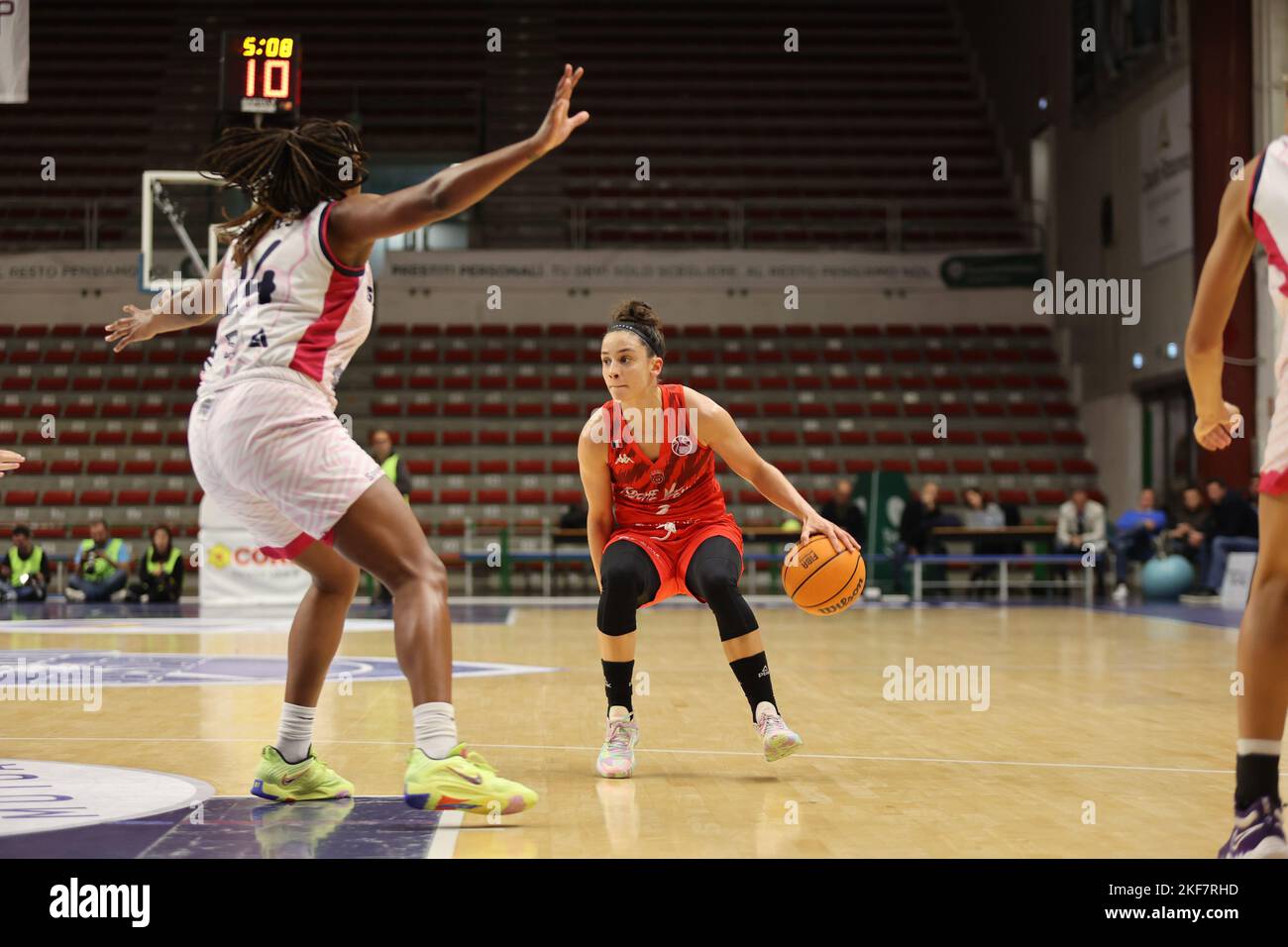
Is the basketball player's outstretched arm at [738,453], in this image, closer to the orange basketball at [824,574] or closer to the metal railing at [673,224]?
the orange basketball at [824,574]

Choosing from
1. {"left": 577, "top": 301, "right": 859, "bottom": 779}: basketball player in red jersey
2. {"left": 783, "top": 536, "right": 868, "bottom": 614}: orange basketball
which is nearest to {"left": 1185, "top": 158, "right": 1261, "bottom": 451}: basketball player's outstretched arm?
{"left": 577, "top": 301, "right": 859, "bottom": 779}: basketball player in red jersey

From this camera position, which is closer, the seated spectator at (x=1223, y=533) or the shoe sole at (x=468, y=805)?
the shoe sole at (x=468, y=805)

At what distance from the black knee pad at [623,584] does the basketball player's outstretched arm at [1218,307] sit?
191 cm

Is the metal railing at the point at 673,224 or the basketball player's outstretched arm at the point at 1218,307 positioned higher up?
the metal railing at the point at 673,224

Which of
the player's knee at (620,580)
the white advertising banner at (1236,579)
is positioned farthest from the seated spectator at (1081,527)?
the player's knee at (620,580)

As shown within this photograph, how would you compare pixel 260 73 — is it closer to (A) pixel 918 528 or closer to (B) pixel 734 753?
(A) pixel 918 528

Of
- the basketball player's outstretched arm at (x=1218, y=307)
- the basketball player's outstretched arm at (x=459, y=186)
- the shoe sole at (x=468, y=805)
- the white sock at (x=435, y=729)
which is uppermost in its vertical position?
the basketball player's outstretched arm at (x=459, y=186)

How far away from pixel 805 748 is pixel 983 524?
11934 millimetres

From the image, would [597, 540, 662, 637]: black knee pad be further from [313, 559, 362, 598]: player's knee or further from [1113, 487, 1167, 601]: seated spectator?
[1113, 487, 1167, 601]: seated spectator

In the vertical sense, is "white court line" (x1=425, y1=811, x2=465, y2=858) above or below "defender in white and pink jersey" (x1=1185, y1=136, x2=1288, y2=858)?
below

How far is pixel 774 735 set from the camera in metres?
4.18

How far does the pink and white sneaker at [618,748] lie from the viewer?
409 centimetres

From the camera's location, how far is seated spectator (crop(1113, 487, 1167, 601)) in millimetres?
15211

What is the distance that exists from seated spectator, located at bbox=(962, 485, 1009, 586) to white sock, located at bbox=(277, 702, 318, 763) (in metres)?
13.0
